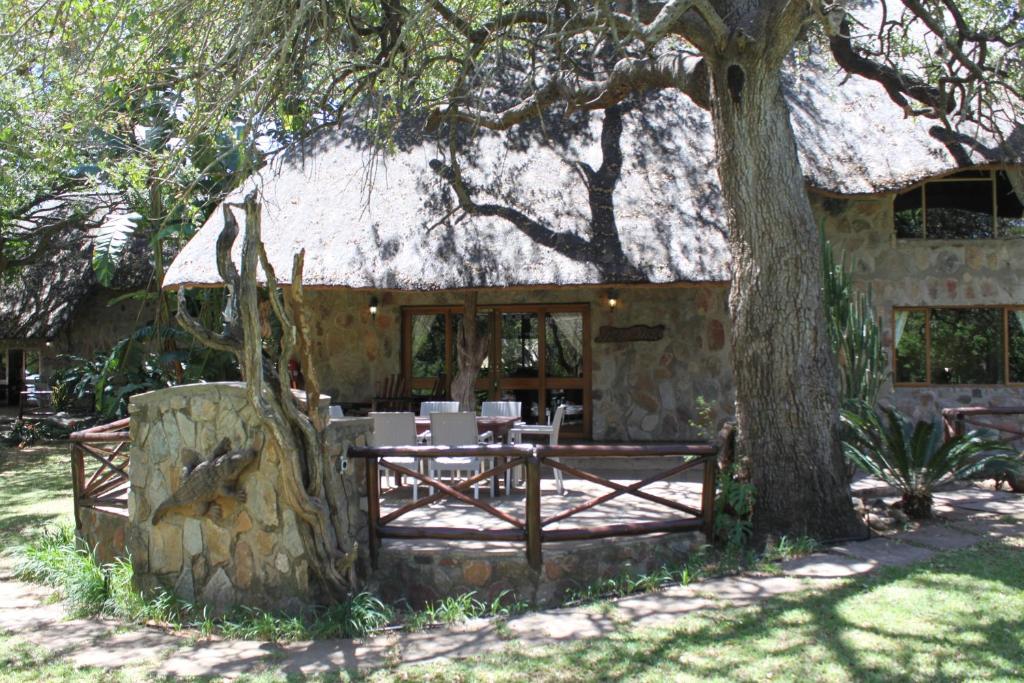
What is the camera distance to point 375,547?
6297mm

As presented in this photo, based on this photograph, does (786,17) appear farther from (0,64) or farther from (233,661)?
(0,64)

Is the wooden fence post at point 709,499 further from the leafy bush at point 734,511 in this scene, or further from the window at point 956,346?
the window at point 956,346

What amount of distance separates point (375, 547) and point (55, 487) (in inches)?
259

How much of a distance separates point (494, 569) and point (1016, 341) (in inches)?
340

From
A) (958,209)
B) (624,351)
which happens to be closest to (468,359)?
(624,351)

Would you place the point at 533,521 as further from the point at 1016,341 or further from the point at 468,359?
the point at 1016,341

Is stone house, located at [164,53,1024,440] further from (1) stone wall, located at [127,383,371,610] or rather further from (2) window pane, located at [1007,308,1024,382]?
(1) stone wall, located at [127,383,371,610]

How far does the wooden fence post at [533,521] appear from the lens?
6082mm

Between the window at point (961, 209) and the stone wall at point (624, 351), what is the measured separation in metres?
2.60

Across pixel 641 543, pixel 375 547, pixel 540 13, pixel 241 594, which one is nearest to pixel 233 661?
pixel 241 594

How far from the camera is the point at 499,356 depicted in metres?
12.8

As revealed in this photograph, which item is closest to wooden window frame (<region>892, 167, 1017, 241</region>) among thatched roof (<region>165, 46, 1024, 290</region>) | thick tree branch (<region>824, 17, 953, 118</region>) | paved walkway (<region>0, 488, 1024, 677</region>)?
thatched roof (<region>165, 46, 1024, 290</region>)

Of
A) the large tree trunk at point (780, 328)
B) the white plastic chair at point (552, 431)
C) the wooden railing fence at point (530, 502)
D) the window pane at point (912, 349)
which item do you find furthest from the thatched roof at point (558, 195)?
the wooden railing fence at point (530, 502)

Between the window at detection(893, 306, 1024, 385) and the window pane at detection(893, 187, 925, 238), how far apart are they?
1.00m
